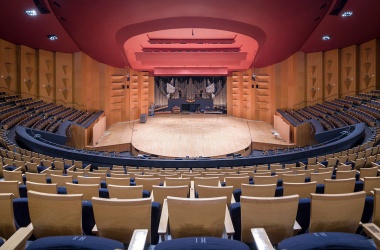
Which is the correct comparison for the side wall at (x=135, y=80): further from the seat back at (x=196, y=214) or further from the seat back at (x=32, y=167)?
the seat back at (x=196, y=214)

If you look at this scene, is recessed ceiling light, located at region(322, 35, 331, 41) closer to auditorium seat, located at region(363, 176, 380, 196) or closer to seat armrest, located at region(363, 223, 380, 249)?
auditorium seat, located at region(363, 176, 380, 196)

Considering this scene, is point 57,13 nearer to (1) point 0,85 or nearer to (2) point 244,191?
(1) point 0,85

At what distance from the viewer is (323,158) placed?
741cm

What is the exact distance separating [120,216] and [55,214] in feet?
1.33

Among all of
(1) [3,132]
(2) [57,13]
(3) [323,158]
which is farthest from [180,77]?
(3) [323,158]

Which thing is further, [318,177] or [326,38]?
[326,38]

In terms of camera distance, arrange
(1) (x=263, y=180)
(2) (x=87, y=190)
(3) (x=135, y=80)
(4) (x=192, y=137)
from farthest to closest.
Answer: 1. (3) (x=135, y=80)
2. (4) (x=192, y=137)
3. (1) (x=263, y=180)
4. (2) (x=87, y=190)

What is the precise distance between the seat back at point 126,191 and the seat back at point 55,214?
102 cm

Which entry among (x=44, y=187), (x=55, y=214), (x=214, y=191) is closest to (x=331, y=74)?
(x=214, y=191)

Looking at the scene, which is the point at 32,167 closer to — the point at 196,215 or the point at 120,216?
the point at 120,216

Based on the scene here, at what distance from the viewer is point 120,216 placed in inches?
80.7

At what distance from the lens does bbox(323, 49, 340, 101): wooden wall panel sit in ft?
56.1

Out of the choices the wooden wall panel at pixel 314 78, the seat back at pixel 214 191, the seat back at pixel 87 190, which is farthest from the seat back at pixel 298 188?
the wooden wall panel at pixel 314 78

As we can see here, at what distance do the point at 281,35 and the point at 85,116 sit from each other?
1005cm
